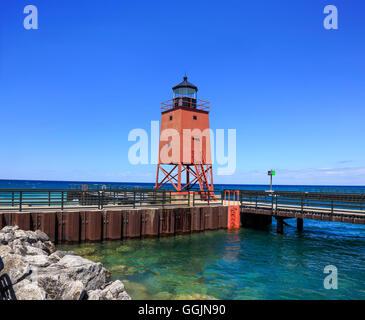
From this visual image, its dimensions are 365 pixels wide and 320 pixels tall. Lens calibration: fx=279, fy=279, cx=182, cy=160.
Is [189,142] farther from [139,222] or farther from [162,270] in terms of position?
[162,270]

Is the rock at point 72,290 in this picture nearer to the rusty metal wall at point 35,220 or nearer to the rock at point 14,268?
the rock at point 14,268

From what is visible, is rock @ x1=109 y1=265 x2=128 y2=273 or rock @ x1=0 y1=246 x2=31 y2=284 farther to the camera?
rock @ x1=109 y1=265 x2=128 y2=273

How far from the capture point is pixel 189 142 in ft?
85.6

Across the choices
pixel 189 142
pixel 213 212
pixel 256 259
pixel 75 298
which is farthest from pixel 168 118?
pixel 75 298

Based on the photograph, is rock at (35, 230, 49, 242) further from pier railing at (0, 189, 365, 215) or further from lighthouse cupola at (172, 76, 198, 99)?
lighthouse cupola at (172, 76, 198, 99)

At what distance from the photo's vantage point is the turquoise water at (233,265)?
9.20 meters

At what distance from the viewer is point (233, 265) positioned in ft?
39.5

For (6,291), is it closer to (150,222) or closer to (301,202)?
(150,222)

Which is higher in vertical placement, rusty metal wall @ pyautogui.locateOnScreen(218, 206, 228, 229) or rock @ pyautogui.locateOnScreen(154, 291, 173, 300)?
rusty metal wall @ pyautogui.locateOnScreen(218, 206, 228, 229)

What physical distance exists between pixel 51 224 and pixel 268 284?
1102cm

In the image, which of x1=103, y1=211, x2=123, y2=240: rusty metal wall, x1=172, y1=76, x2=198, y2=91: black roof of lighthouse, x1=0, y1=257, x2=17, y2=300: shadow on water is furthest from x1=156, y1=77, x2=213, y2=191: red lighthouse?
x1=0, y1=257, x2=17, y2=300: shadow on water

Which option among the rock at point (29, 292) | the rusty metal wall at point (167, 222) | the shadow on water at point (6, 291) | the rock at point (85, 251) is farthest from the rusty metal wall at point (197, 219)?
the shadow on water at point (6, 291)

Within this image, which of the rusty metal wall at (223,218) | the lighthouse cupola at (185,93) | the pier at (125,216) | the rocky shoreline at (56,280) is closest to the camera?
the rocky shoreline at (56,280)

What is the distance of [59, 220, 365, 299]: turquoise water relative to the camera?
362 inches
